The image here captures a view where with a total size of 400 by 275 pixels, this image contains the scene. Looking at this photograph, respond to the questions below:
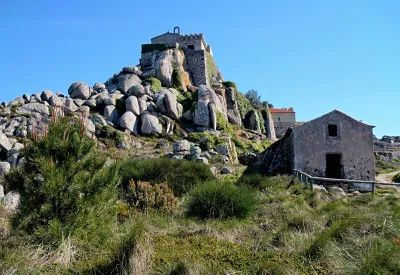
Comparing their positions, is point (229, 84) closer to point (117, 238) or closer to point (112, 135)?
point (112, 135)

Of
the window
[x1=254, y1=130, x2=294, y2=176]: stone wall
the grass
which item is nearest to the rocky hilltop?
[x1=254, y1=130, x2=294, y2=176]: stone wall

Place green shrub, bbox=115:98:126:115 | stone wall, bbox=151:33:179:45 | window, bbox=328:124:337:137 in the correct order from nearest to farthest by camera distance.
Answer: window, bbox=328:124:337:137, green shrub, bbox=115:98:126:115, stone wall, bbox=151:33:179:45

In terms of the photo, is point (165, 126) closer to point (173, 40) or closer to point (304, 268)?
point (173, 40)

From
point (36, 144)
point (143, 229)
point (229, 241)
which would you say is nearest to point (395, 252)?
point (229, 241)

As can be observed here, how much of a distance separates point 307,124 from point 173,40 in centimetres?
3573

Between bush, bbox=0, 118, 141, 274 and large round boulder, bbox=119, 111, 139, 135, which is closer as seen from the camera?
bush, bbox=0, 118, 141, 274

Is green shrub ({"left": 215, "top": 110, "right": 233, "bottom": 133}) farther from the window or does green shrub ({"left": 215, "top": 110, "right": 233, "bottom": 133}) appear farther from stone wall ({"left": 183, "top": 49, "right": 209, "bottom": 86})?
the window

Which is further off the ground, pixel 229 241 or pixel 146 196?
pixel 146 196

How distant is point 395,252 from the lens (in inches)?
190

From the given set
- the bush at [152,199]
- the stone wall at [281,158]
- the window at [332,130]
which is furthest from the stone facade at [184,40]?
the bush at [152,199]

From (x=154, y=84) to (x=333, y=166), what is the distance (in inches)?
999

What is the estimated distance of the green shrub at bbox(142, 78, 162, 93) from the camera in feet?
131

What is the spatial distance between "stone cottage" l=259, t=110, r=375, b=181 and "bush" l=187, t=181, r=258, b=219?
10692 millimetres

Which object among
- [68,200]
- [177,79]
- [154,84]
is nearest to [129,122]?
[154,84]
